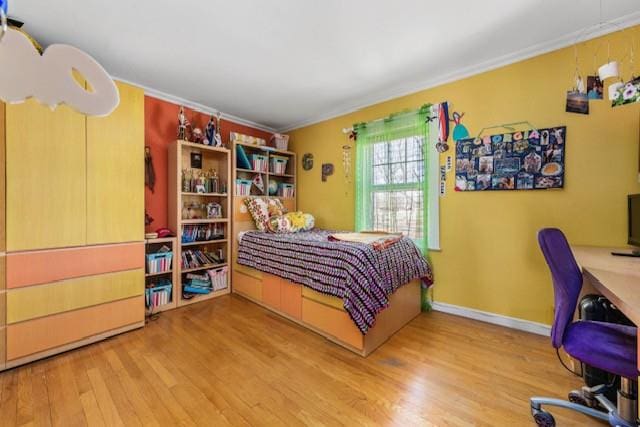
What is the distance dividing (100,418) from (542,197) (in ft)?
11.0

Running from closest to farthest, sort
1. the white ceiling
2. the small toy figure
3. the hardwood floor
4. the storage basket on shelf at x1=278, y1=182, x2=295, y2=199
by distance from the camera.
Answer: the hardwood floor
the white ceiling
the small toy figure
the storage basket on shelf at x1=278, y1=182, x2=295, y2=199

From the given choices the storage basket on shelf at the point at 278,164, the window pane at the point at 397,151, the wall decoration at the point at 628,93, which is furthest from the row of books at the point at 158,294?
the wall decoration at the point at 628,93

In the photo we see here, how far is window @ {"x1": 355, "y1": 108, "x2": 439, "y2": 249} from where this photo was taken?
2748 millimetres

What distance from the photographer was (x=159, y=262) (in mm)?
2768

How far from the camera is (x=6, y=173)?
178 centimetres

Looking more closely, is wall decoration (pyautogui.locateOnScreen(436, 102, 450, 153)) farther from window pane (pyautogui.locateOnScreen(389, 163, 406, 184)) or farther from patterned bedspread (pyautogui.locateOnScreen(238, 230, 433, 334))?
patterned bedspread (pyautogui.locateOnScreen(238, 230, 433, 334))

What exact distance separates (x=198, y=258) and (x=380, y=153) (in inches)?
101

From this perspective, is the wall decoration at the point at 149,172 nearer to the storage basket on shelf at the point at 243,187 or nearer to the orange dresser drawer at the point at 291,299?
the storage basket on shelf at the point at 243,187

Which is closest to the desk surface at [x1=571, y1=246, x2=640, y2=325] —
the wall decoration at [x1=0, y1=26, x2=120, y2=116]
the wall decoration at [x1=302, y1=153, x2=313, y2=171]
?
the wall decoration at [x1=0, y1=26, x2=120, y2=116]

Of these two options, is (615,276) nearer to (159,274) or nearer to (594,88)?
(594,88)

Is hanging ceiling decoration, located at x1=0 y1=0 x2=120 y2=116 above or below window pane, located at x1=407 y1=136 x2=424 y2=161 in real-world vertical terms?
below

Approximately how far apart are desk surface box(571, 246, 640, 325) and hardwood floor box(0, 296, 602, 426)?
2.56 ft

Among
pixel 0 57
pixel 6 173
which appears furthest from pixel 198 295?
pixel 0 57

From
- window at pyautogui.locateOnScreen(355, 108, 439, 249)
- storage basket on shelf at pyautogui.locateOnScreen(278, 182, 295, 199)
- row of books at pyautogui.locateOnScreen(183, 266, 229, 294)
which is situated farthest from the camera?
storage basket on shelf at pyautogui.locateOnScreen(278, 182, 295, 199)
